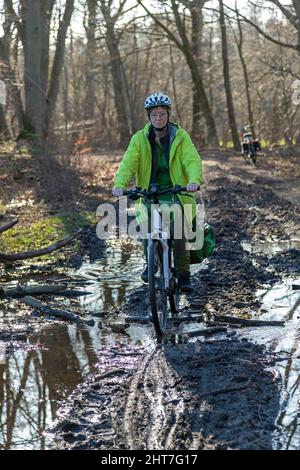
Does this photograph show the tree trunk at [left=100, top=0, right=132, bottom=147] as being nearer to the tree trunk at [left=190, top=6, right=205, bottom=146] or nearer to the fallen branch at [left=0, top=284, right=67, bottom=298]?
the tree trunk at [left=190, top=6, right=205, bottom=146]

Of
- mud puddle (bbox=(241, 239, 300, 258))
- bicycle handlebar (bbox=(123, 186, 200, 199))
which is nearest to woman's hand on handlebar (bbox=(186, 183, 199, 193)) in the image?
bicycle handlebar (bbox=(123, 186, 200, 199))

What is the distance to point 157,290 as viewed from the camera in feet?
23.2

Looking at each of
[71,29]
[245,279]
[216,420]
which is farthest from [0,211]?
[71,29]

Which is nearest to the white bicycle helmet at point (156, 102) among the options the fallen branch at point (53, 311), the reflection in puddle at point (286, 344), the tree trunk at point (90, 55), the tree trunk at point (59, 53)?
the fallen branch at point (53, 311)

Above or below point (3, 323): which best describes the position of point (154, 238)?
above

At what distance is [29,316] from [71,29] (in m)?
36.1

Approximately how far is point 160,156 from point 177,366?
7.61ft

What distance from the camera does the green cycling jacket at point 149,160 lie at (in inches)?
285

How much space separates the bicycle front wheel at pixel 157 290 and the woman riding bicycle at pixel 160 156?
258 mm

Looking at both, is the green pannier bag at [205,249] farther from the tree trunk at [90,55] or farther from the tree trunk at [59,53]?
the tree trunk at [90,55]

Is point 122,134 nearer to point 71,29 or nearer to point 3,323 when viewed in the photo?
point 71,29

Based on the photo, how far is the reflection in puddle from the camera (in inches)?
183

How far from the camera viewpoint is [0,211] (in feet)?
49.4
